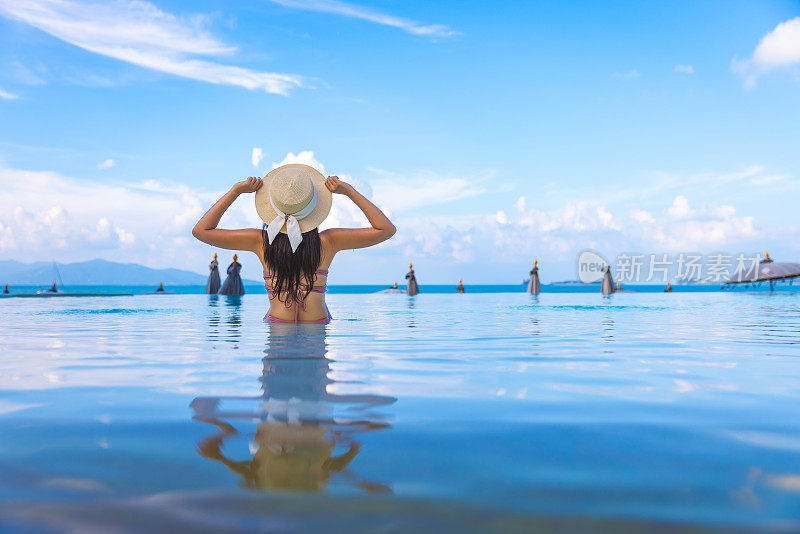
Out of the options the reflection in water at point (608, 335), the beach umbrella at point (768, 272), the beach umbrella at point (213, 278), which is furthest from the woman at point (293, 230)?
the beach umbrella at point (768, 272)

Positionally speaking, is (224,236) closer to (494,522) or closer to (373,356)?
(373,356)

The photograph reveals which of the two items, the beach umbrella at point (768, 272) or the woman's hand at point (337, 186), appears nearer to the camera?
the woman's hand at point (337, 186)

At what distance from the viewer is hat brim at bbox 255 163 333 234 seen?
17.3ft

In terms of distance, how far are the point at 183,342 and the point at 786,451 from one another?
185 inches

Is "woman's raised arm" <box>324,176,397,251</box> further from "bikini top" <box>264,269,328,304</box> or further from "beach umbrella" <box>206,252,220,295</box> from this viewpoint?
"beach umbrella" <box>206,252,220,295</box>

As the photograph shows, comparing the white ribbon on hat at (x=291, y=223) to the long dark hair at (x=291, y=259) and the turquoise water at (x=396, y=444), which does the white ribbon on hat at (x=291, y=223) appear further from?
the turquoise water at (x=396, y=444)

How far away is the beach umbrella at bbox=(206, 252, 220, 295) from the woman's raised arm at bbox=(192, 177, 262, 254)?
708 inches

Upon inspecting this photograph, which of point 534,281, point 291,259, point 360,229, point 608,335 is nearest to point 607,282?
point 534,281

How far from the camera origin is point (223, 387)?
109 inches

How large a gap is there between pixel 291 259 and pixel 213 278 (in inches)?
735

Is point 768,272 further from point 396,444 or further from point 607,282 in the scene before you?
point 396,444

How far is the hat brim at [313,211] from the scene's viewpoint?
5270 millimetres

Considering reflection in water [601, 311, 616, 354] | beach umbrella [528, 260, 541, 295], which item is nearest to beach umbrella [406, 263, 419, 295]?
beach umbrella [528, 260, 541, 295]

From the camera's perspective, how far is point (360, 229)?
18.3 ft
